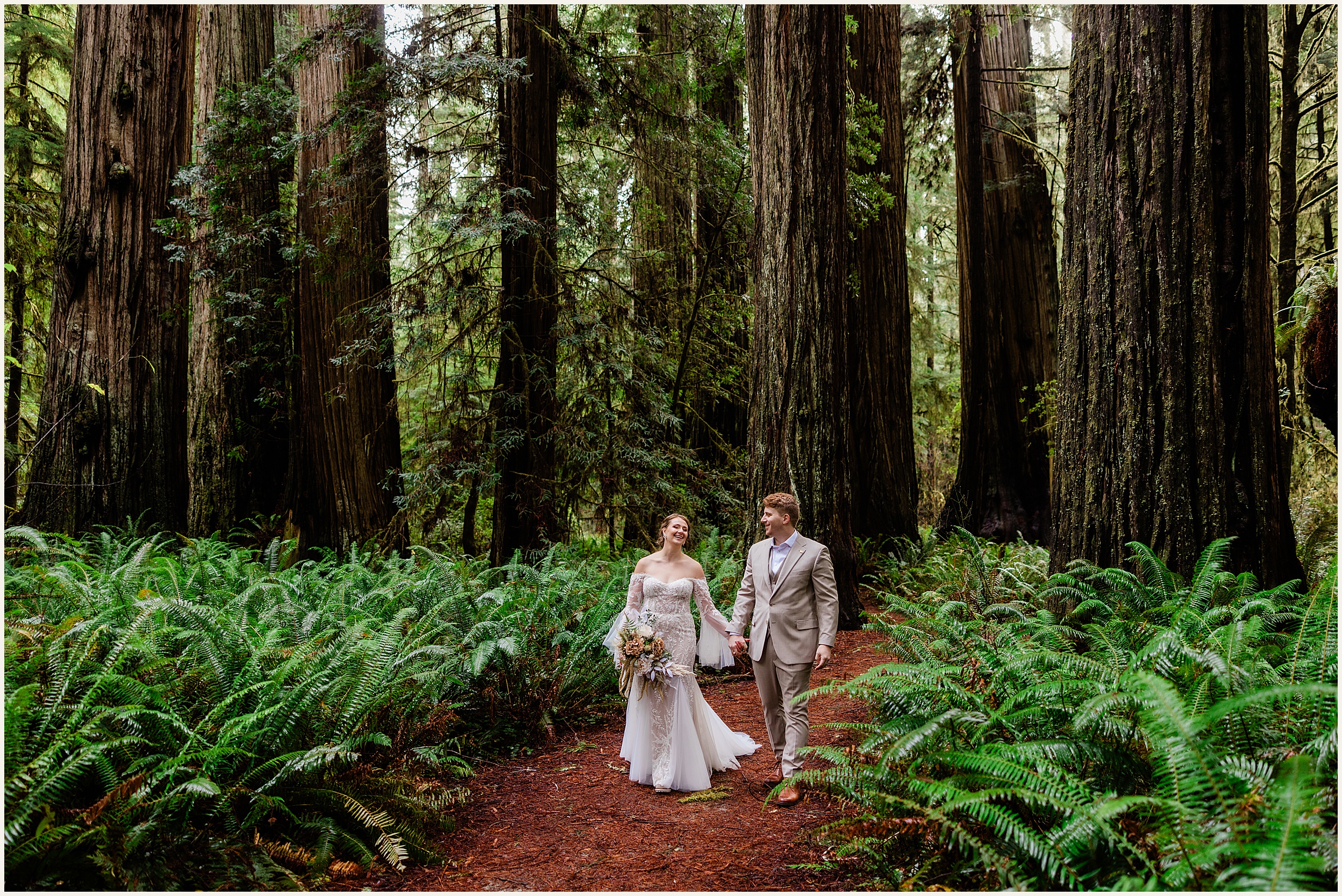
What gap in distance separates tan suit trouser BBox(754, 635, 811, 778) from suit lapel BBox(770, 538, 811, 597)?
33 cm

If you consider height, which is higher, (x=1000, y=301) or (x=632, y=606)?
(x=1000, y=301)

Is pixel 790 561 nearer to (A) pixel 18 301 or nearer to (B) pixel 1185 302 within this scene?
(B) pixel 1185 302

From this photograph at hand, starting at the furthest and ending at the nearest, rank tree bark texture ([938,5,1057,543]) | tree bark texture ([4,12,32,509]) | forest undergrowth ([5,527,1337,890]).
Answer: tree bark texture ([938,5,1057,543]) → tree bark texture ([4,12,32,509]) → forest undergrowth ([5,527,1337,890])

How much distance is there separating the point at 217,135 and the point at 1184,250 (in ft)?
34.8

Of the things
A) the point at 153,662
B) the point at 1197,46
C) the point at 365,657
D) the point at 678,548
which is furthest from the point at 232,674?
the point at 1197,46

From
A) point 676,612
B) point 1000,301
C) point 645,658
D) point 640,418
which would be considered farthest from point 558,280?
point 1000,301

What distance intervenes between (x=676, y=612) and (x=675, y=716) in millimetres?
660

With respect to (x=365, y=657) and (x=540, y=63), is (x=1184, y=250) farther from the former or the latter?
(x=540, y=63)

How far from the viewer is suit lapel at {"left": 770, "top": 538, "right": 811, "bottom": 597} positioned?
4863 mm

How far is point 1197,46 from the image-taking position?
5.20 m

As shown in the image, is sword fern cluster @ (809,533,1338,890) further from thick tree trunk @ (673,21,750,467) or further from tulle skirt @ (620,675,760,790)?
thick tree trunk @ (673,21,750,467)

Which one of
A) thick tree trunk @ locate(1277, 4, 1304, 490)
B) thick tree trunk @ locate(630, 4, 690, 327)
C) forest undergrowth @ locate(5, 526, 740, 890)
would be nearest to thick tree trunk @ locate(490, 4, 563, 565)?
thick tree trunk @ locate(630, 4, 690, 327)

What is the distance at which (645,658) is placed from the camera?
17.0 ft

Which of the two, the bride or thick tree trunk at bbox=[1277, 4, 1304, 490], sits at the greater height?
thick tree trunk at bbox=[1277, 4, 1304, 490]
